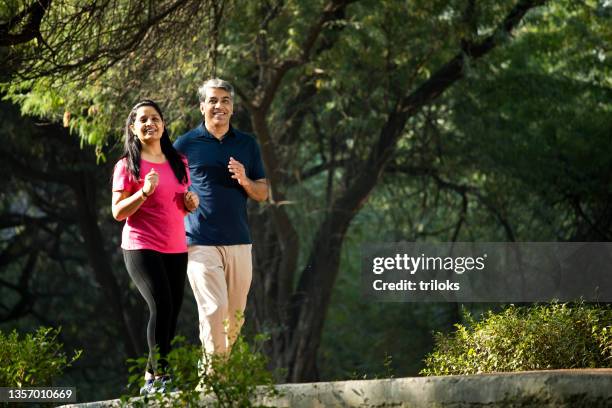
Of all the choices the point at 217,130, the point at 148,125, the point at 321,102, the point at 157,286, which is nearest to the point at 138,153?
the point at 148,125

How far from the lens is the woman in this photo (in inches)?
260

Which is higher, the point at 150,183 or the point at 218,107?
the point at 218,107

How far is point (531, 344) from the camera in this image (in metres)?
6.84

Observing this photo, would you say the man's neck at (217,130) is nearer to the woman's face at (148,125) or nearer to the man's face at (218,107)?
the man's face at (218,107)

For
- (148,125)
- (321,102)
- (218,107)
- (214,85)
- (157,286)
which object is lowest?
(157,286)

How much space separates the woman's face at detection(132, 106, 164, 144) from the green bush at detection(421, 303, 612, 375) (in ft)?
6.42

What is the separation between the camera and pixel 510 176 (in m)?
18.1

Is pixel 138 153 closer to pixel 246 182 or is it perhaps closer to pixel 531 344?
pixel 246 182

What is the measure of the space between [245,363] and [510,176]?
13293 mm

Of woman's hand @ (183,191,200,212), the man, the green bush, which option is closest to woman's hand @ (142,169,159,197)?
woman's hand @ (183,191,200,212)

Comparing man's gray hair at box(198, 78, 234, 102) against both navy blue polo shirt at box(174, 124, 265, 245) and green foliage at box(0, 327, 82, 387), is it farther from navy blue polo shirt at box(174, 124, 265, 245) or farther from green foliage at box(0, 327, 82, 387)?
green foliage at box(0, 327, 82, 387)

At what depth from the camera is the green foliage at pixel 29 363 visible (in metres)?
6.82

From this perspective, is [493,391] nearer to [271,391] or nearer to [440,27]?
[271,391]

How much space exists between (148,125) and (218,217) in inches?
24.3
